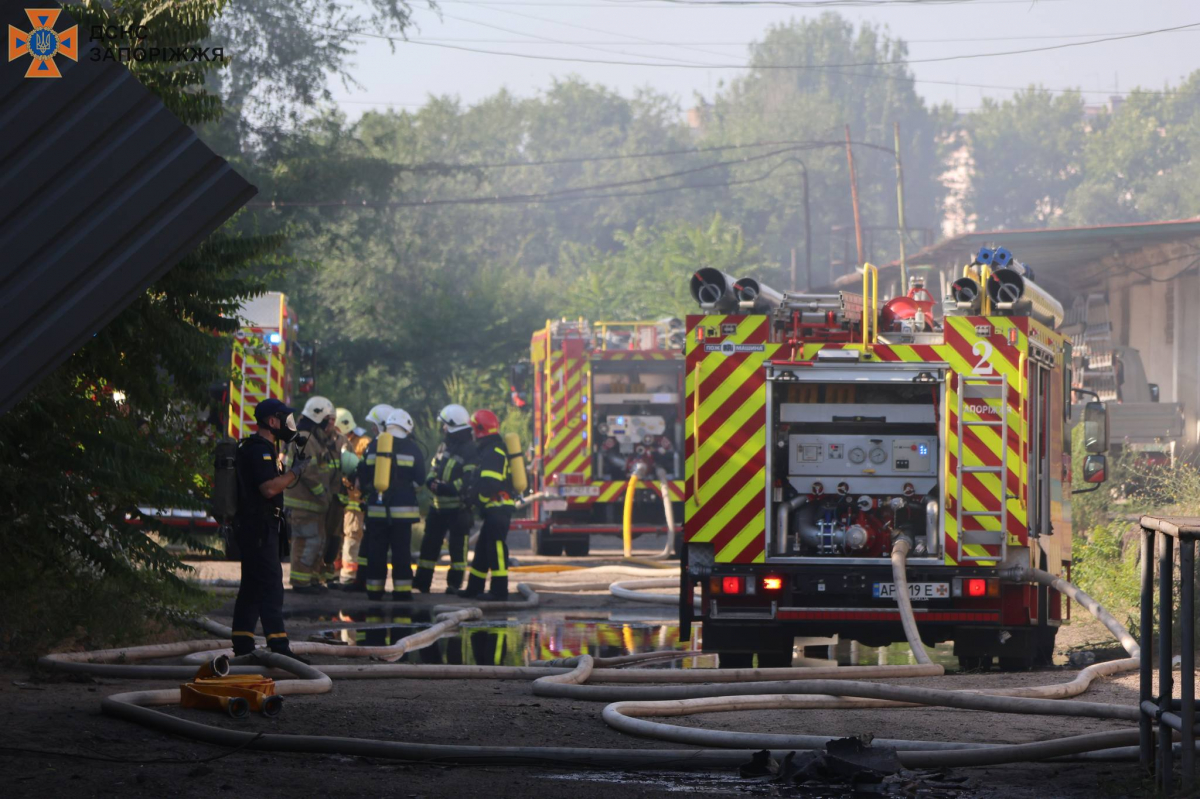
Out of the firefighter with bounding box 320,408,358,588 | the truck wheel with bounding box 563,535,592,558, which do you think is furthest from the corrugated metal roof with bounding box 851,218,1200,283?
the firefighter with bounding box 320,408,358,588

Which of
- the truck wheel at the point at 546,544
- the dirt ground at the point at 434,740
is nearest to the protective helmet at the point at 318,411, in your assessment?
the truck wheel at the point at 546,544

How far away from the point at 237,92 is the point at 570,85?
2465 inches

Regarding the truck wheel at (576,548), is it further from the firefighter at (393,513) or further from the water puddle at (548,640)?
the water puddle at (548,640)

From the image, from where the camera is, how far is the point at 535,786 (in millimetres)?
5383

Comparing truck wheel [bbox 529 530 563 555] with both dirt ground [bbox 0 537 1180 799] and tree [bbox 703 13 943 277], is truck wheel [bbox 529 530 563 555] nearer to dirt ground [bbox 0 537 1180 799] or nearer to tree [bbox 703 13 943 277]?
dirt ground [bbox 0 537 1180 799]

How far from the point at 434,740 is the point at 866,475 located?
155 inches

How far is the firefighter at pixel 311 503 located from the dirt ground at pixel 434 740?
5.37 meters

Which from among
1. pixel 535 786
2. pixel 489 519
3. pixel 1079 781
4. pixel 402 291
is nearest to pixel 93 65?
pixel 535 786

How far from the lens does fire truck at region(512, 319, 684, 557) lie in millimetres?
17938

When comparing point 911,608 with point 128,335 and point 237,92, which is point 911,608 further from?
point 237,92

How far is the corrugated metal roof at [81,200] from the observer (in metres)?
3.88

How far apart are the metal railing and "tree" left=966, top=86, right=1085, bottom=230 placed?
89.7 m

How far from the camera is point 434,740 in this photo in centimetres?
625

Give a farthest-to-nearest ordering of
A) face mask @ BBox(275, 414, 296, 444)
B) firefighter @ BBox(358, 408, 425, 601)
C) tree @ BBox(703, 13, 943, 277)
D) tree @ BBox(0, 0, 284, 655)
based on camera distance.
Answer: tree @ BBox(703, 13, 943, 277) → firefighter @ BBox(358, 408, 425, 601) → face mask @ BBox(275, 414, 296, 444) → tree @ BBox(0, 0, 284, 655)
